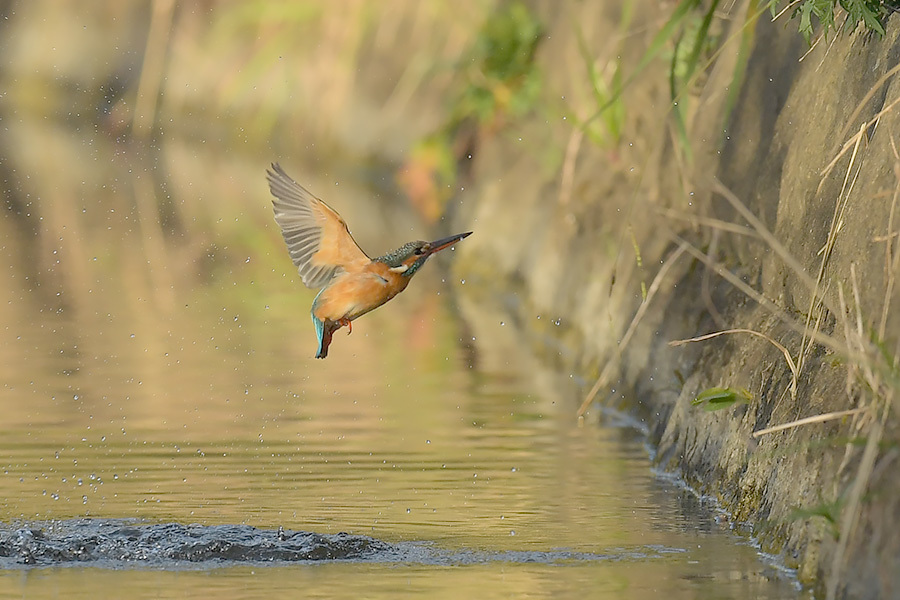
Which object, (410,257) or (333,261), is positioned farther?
(333,261)

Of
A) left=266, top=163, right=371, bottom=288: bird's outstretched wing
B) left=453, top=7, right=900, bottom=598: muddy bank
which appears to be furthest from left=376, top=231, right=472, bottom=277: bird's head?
left=453, top=7, right=900, bottom=598: muddy bank

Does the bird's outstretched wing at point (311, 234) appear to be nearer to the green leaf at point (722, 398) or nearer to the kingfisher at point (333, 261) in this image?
the kingfisher at point (333, 261)

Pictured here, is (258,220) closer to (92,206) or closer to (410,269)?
(92,206)

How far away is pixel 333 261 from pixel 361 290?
0.21 meters

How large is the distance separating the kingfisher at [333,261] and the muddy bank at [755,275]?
1.97 feet

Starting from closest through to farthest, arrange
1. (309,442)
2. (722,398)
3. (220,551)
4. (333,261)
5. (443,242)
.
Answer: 1. (443,242)
2. (220,551)
3. (333,261)
4. (722,398)
5. (309,442)

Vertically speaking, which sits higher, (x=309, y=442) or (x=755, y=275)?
(x=755, y=275)

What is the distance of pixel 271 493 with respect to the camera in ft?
18.8

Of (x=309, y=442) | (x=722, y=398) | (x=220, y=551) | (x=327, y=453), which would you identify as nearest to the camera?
(x=220, y=551)

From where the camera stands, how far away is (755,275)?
6.48 m

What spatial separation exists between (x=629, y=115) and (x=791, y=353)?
170 inches

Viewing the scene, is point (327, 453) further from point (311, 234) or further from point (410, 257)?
point (410, 257)

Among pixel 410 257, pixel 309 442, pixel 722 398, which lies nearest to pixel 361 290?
pixel 410 257

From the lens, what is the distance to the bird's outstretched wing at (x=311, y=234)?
16.5 feet
